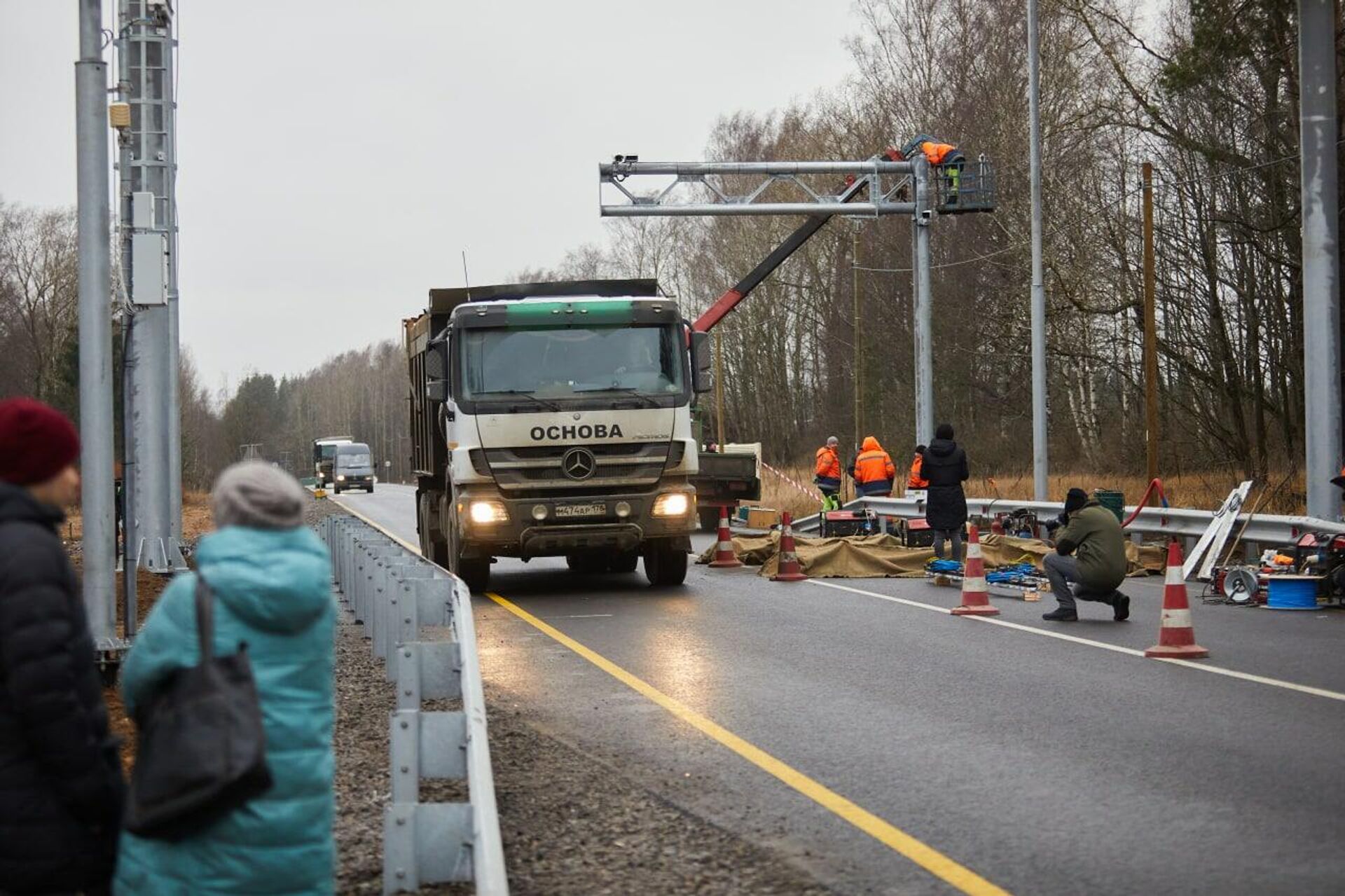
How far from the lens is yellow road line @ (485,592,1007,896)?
6.17 metres

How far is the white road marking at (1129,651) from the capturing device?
10.5 metres

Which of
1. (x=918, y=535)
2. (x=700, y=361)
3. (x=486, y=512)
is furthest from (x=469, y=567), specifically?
(x=918, y=535)

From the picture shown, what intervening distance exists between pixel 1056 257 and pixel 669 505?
2433cm

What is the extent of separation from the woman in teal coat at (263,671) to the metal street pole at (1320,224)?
17.2 meters

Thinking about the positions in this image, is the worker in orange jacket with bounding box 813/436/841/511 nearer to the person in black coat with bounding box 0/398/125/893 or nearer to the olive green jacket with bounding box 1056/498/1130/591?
the olive green jacket with bounding box 1056/498/1130/591

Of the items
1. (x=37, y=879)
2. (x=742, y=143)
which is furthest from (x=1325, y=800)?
(x=742, y=143)

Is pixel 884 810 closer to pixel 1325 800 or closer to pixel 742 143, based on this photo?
pixel 1325 800

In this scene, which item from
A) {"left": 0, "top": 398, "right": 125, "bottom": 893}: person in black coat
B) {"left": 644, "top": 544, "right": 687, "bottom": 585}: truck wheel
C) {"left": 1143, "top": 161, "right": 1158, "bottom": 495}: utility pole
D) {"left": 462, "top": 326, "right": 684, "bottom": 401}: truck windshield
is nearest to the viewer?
{"left": 0, "top": 398, "right": 125, "bottom": 893}: person in black coat

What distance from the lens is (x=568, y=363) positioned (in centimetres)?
1797

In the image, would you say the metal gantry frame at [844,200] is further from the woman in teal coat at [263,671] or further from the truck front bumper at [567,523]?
the woman in teal coat at [263,671]

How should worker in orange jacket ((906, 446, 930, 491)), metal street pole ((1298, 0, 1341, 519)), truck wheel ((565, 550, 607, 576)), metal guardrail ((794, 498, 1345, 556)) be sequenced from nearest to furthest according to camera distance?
metal guardrail ((794, 498, 1345, 556)), metal street pole ((1298, 0, 1341, 519)), worker in orange jacket ((906, 446, 930, 491)), truck wheel ((565, 550, 607, 576))

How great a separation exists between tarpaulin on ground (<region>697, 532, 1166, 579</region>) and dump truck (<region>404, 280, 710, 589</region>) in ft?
9.75

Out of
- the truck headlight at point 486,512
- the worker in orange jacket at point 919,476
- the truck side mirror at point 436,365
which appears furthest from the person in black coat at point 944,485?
the truck side mirror at point 436,365

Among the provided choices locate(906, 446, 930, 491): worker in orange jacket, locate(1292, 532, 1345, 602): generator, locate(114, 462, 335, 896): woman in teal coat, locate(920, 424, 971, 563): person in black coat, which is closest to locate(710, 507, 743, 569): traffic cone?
locate(906, 446, 930, 491): worker in orange jacket
